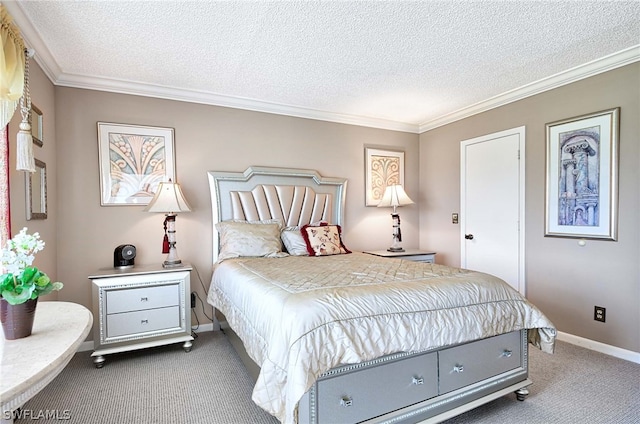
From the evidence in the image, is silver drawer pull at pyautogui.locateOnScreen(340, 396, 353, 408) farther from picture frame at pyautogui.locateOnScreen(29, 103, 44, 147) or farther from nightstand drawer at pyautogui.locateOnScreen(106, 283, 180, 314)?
picture frame at pyautogui.locateOnScreen(29, 103, 44, 147)

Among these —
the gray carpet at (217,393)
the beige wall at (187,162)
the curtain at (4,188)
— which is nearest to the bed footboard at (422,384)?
the gray carpet at (217,393)

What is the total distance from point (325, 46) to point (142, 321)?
273 centimetres

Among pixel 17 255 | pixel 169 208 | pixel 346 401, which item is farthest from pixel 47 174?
pixel 346 401

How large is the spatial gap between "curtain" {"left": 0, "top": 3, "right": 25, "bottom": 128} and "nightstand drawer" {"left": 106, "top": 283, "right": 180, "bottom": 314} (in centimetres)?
155

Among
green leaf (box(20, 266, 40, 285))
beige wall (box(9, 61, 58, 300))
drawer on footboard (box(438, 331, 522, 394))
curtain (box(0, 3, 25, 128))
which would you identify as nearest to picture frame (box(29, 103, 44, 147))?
beige wall (box(9, 61, 58, 300))

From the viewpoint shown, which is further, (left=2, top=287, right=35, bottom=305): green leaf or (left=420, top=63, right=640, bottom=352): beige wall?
(left=420, top=63, right=640, bottom=352): beige wall

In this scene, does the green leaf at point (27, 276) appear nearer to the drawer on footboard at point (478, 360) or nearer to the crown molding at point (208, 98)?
the drawer on footboard at point (478, 360)

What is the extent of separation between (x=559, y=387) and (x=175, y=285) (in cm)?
308

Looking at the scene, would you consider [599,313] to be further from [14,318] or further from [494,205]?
[14,318]

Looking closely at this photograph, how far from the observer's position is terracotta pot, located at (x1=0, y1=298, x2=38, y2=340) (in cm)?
116

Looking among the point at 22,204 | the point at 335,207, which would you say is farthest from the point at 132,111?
the point at 335,207

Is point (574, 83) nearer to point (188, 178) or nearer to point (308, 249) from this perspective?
point (308, 249)

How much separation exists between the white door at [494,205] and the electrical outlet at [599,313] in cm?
67

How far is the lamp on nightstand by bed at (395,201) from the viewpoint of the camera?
418cm
